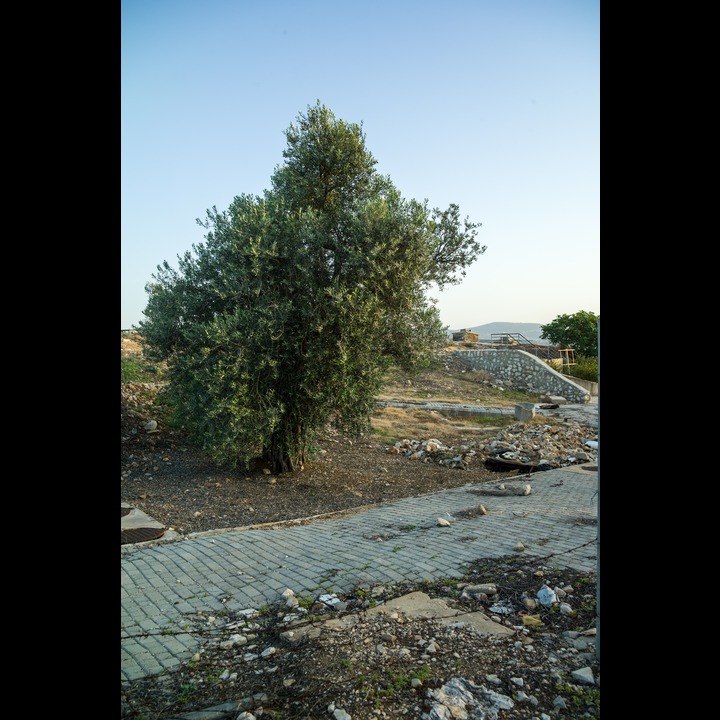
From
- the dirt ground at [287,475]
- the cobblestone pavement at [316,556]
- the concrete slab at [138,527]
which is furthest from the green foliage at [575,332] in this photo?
the concrete slab at [138,527]

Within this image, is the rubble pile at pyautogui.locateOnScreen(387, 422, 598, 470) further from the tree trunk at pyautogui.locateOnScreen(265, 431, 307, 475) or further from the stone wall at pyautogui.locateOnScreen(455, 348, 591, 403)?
the stone wall at pyautogui.locateOnScreen(455, 348, 591, 403)

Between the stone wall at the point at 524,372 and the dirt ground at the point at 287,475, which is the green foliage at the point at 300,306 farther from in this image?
the stone wall at the point at 524,372

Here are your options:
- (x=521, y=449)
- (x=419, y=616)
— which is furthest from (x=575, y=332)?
(x=419, y=616)

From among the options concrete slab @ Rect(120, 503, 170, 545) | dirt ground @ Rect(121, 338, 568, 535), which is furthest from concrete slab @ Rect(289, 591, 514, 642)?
dirt ground @ Rect(121, 338, 568, 535)

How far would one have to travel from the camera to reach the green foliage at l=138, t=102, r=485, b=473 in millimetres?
8828

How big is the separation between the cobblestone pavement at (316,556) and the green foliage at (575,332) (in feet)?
89.4

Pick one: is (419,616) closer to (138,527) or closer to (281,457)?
(138,527)

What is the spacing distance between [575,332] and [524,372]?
10.5m
